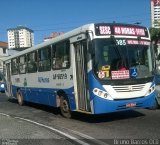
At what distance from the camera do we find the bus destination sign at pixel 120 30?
12.2m

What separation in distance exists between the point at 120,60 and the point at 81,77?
143 cm

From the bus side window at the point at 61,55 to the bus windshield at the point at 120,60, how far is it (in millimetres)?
1924

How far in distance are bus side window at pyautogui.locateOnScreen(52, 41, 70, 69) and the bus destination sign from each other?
183 cm

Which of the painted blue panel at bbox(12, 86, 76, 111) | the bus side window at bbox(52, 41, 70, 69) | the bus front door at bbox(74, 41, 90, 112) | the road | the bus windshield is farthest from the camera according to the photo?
the bus side window at bbox(52, 41, 70, 69)

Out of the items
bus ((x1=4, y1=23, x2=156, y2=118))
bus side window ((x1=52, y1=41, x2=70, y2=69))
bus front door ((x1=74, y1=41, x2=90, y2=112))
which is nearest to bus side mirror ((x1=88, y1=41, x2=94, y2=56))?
bus ((x1=4, y1=23, x2=156, y2=118))

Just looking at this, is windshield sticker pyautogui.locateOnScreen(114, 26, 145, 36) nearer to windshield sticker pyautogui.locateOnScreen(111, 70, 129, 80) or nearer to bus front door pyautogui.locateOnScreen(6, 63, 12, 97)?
windshield sticker pyautogui.locateOnScreen(111, 70, 129, 80)

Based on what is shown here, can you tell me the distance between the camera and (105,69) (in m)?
12.0

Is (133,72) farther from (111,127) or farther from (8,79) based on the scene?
(8,79)

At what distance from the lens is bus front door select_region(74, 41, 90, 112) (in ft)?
40.8

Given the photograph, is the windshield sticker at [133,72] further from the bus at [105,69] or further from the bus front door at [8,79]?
the bus front door at [8,79]

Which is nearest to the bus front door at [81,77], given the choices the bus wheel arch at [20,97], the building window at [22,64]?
the building window at [22,64]

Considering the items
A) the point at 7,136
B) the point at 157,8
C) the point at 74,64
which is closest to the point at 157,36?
the point at 157,8

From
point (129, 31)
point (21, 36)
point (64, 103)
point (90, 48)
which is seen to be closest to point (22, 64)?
point (64, 103)

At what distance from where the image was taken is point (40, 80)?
17.2 m
